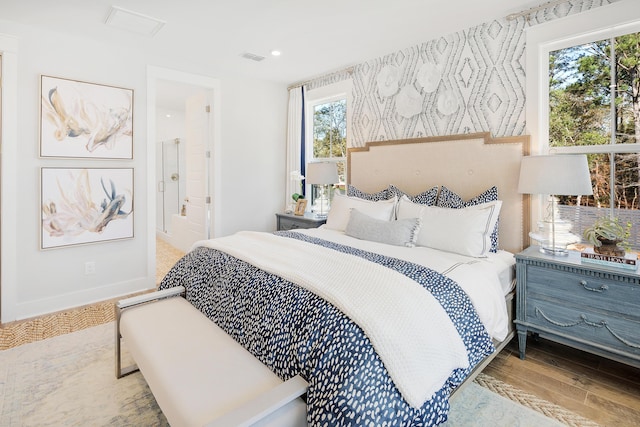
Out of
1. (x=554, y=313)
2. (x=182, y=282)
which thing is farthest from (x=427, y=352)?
(x=182, y=282)

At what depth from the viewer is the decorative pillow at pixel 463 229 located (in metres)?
2.38

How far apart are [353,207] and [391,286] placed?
68.9 inches

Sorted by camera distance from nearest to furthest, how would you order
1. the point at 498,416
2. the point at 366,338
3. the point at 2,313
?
the point at 366,338 → the point at 498,416 → the point at 2,313

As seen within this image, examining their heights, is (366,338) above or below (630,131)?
below

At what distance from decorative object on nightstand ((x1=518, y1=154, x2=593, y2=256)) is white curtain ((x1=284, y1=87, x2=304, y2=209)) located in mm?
2889

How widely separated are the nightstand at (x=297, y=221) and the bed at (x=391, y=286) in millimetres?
476

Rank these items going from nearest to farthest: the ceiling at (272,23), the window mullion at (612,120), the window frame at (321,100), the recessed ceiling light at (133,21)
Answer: the window mullion at (612,120)
the ceiling at (272,23)
the recessed ceiling light at (133,21)
the window frame at (321,100)

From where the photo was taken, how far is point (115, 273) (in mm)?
3504

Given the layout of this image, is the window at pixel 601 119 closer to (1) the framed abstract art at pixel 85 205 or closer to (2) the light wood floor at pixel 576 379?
(2) the light wood floor at pixel 576 379

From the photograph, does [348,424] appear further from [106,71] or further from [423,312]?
[106,71]

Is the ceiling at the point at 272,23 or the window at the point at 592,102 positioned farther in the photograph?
the ceiling at the point at 272,23

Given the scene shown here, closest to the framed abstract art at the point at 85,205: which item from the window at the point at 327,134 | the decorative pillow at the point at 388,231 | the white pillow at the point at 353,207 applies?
the white pillow at the point at 353,207

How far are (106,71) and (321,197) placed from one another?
268cm

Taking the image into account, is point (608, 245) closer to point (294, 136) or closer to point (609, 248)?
point (609, 248)
